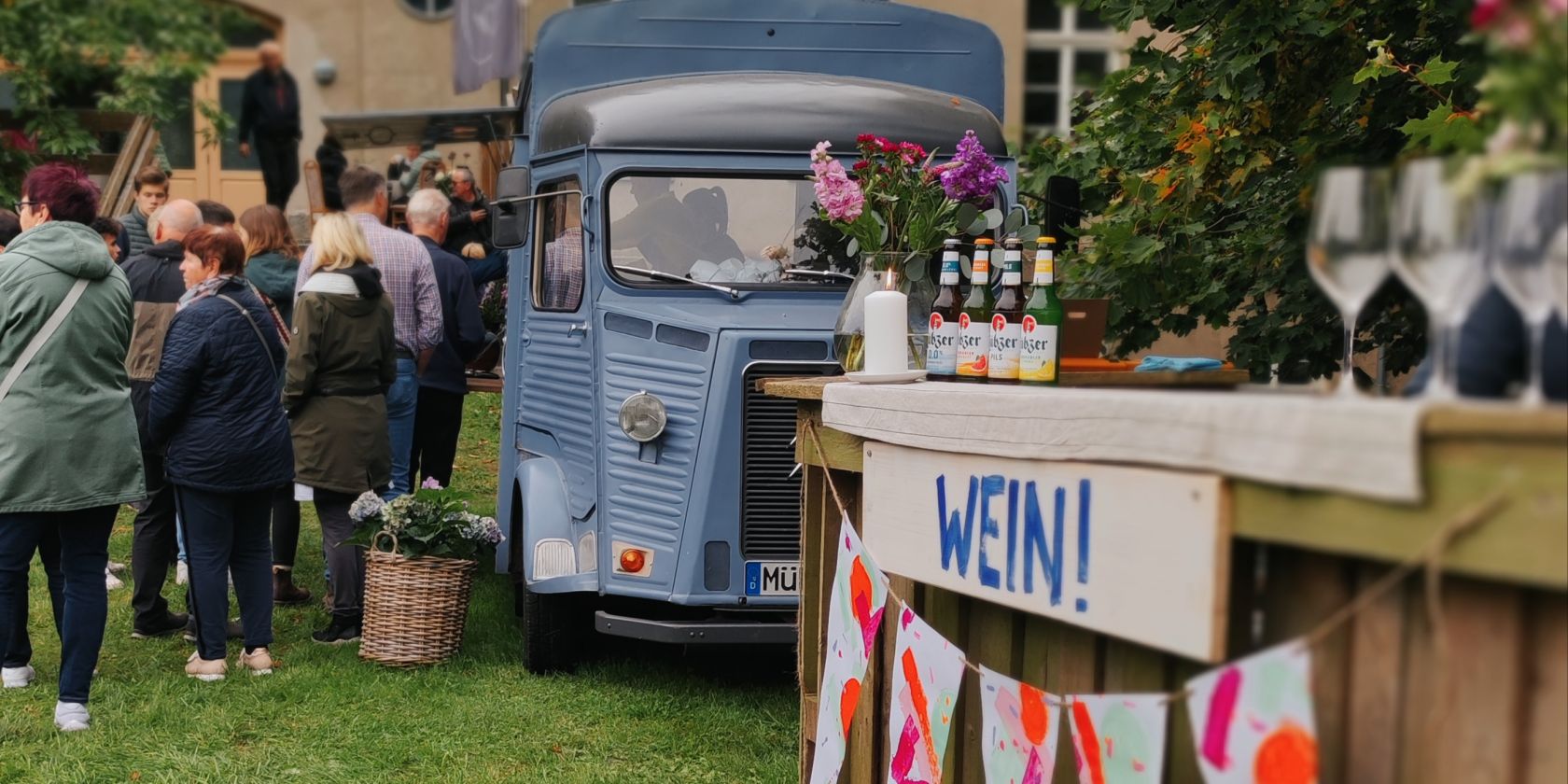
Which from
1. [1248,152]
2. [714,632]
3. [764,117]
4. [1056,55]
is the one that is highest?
[1056,55]

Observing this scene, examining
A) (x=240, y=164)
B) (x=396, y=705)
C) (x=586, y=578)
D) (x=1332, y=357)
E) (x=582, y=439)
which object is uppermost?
(x=240, y=164)

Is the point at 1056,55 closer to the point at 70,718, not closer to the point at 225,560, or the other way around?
the point at 225,560

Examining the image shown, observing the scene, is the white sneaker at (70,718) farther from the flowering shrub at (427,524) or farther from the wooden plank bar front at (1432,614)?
the wooden plank bar front at (1432,614)

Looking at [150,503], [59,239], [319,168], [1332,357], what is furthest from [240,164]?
[1332,357]

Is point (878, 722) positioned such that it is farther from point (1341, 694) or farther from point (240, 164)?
point (240, 164)

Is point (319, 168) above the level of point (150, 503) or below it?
above

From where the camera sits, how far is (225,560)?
6227 millimetres

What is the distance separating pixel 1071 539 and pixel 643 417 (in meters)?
3.63

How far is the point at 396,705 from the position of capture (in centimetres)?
605

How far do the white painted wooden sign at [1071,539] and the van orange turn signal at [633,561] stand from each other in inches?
111

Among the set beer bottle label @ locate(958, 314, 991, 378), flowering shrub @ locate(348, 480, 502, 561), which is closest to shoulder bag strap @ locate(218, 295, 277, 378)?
flowering shrub @ locate(348, 480, 502, 561)

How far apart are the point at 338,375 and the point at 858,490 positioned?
3.66 meters

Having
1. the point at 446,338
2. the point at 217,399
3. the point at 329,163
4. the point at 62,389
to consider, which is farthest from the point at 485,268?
the point at 329,163

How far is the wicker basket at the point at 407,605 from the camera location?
21.3 feet
